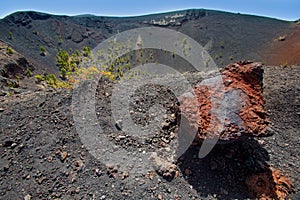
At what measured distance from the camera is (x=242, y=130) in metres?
2.24

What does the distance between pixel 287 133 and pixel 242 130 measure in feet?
5.56

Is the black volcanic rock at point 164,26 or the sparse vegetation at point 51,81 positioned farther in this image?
the black volcanic rock at point 164,26

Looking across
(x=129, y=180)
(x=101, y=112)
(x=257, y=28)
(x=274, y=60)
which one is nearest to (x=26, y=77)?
(x=101, y=112)

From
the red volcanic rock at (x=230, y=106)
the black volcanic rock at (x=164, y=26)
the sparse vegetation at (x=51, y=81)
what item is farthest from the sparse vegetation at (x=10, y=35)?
the red volcanic rock at (x=230, y=106)

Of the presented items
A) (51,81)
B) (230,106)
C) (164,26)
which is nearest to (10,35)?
(51,81)

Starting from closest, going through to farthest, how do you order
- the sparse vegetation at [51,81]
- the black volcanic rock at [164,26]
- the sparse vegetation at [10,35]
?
1. the sparse vegetation at [51,81]
2. the black volcanic rock at [164,26]
3. the sparse vegetation at [10,35]

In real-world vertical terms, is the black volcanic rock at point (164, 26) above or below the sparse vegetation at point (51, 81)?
above

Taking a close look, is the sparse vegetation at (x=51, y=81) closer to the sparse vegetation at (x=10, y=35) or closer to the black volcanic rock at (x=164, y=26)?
the black volcanic rock at (x=164, y=26)

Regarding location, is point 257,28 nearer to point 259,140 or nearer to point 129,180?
point 259,140

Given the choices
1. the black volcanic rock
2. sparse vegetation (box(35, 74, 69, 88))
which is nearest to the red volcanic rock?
sparse vegetation (box(35, 74, 69, 88))

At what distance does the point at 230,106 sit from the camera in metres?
2.38

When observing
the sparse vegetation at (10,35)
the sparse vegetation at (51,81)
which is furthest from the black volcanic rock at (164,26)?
the sparse vegetation at (51,81)

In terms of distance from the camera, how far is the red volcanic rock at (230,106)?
2.26m

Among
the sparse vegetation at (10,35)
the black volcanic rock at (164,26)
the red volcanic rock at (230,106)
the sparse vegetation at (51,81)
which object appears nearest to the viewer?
the red volcanic rock at (230,106)
